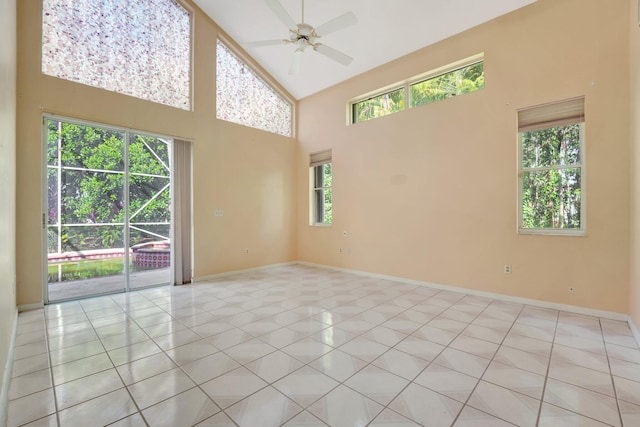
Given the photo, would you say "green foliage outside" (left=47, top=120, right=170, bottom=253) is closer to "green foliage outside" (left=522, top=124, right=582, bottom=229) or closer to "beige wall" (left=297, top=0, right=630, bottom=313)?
"beige wall" (left=297, top=0, right=630, bottom=313)

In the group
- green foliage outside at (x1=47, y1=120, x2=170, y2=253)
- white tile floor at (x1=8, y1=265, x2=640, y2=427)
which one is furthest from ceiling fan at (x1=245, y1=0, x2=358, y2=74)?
white tile floor at (x1=8, y1=265, x2=640, y2=427)

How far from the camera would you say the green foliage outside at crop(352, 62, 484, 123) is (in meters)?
4.32

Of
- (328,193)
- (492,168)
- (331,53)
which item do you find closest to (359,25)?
(331,53)

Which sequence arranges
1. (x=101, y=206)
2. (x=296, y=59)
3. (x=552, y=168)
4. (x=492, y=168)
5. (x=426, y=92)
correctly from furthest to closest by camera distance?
1. (x=426, y=92)
2. (x=101, y=206)
3. (x=492, y=168)
4. (x=296, y=59)
5. (x=552, y=168)

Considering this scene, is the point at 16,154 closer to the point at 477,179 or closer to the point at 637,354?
the point at 477,179

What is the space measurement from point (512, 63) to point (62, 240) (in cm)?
664

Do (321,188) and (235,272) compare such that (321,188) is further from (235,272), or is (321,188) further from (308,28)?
(308,28)

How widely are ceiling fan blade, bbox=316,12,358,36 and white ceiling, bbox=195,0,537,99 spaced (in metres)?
1.44

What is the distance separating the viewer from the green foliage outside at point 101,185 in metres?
3.88

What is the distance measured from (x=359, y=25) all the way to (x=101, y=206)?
484cm

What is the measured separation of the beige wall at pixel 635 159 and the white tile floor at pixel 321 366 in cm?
36

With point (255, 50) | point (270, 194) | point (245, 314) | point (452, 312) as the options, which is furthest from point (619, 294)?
point (255, 50)

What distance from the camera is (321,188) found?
6.52m

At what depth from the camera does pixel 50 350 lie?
251 cm
